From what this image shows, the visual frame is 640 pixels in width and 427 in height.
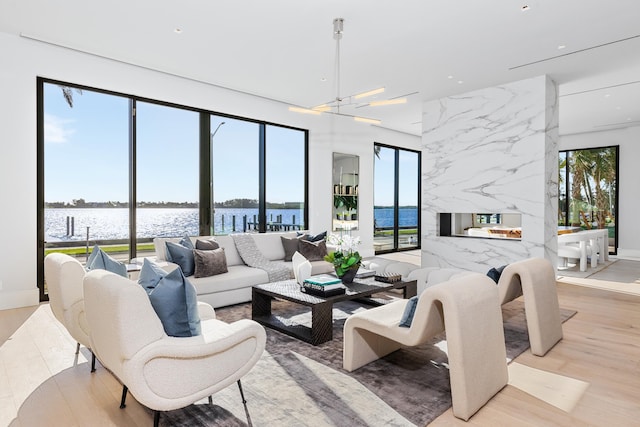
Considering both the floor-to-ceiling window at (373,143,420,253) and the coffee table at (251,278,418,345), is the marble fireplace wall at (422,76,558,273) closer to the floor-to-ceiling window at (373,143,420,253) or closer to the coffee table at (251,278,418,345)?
the floor-to-ceiling window at (373,143,420,253)

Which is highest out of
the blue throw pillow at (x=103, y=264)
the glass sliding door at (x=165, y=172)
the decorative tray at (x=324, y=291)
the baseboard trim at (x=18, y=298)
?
the glass sliding door at (x=165, y=172)

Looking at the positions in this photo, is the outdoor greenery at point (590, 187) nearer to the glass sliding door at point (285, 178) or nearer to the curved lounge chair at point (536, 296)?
the glass sliding door at point (285, 178)

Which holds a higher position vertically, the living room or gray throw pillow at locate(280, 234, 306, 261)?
the living room

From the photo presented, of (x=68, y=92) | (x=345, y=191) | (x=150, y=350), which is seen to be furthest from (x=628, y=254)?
(x=68, y=92)

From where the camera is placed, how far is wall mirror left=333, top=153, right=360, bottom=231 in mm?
7926

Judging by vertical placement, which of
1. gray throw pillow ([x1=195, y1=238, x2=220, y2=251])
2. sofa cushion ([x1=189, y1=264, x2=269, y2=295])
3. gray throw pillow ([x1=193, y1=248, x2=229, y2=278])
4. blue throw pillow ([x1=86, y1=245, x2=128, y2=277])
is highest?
blue throw pillow ([x1=86, y1=245, x2=128, y2=277])

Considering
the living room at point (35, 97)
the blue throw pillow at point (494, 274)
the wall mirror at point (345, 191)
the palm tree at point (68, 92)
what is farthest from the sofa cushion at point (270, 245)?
the blue throw pillow at point (494, 274)

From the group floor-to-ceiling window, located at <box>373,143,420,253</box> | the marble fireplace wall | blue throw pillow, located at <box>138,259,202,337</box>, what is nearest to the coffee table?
blue throw pillow, located at <box>138,259,202,337</box>

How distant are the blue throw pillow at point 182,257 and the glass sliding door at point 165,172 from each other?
1243mm

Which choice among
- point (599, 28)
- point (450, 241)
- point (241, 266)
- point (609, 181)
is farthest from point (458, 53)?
point (609, 181)

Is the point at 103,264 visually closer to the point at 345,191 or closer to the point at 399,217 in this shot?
the point at 345,191

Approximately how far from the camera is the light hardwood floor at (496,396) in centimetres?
212

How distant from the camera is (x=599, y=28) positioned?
4004 mm

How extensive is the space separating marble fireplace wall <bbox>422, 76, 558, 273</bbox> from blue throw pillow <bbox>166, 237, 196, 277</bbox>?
428cm
